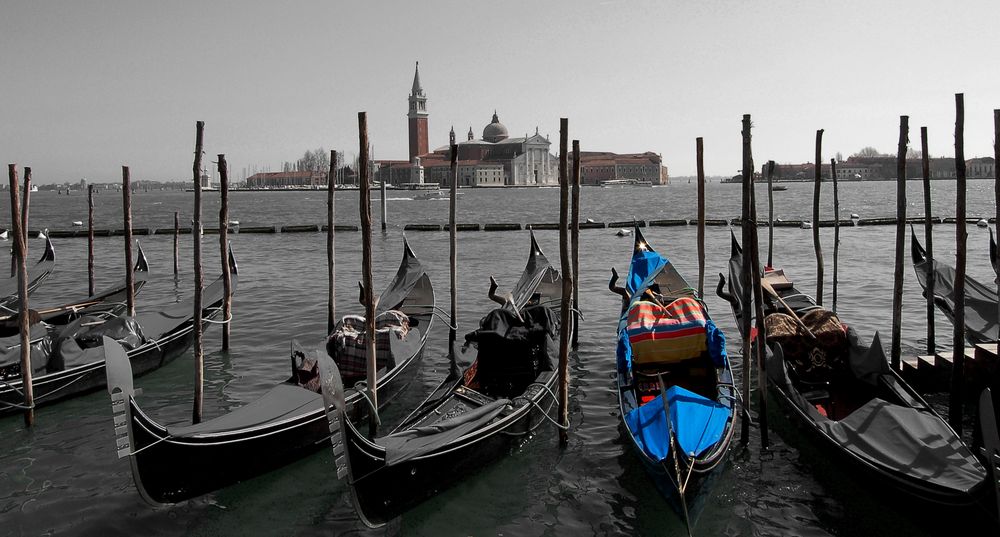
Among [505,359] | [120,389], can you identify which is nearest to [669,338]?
[505,359]

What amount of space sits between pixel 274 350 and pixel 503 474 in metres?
4.36

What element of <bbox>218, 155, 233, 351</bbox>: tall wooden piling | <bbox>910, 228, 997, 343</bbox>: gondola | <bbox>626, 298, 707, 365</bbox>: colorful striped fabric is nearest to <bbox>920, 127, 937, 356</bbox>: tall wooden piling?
<bbox>910, 228, 997, 343</bbox>: gondola

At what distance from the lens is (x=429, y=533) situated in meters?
4.25

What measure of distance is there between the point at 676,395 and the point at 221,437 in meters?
2.95

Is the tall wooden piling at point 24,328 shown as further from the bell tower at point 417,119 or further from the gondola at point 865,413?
the bell tower at point 417,119

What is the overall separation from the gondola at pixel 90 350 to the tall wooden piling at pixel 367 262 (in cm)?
292

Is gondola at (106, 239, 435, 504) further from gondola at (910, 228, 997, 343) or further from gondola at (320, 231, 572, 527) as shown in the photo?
gondola at (910, 228, 997, 343)

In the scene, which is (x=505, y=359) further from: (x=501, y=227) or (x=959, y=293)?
(x=501, y=227)

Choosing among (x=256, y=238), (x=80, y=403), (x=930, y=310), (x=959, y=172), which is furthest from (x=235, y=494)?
(x=256, y=238)

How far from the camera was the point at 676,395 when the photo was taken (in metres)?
4.68

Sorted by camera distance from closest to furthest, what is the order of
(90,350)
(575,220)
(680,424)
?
1. (680,424)
2. (90,350)
3. (575,220)

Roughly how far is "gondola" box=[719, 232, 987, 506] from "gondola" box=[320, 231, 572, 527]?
1.81 m

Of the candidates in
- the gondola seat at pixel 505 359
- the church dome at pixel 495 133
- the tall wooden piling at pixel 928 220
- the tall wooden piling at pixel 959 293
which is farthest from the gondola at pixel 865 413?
the church dome at pixel 495 133

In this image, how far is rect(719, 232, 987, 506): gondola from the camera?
3.80 m
